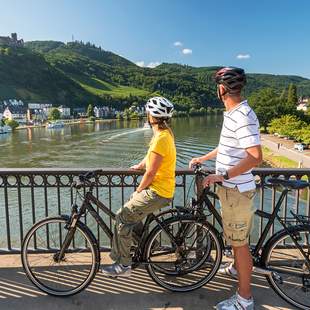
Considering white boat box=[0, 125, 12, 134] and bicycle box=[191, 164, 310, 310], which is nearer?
bicycle box=[191, 164, 310, 310]

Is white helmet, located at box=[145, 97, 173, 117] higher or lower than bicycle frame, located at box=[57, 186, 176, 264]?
higher

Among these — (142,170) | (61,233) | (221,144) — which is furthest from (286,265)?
(61,233)

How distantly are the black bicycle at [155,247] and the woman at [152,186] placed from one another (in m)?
0.14

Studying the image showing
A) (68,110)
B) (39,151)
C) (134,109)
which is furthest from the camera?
(134,109)

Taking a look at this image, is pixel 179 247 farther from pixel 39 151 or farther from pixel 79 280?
pixel 39 151

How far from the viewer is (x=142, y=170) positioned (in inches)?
147

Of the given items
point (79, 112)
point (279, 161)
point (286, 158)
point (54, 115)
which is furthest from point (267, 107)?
point (79, 112)

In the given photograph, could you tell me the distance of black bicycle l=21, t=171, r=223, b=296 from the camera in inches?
128

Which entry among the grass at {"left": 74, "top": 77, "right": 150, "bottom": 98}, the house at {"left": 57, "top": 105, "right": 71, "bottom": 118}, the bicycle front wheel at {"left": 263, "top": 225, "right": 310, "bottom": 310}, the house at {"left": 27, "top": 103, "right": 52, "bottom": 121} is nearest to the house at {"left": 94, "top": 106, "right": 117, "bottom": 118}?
the house at {"left": 57, "top": 105, "right": 71, "bottom": 118}

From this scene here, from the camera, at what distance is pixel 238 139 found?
2646mm

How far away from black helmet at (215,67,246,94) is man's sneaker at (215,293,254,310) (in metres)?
1.71

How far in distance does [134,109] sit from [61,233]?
502ft

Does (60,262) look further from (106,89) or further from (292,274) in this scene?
(106,89)

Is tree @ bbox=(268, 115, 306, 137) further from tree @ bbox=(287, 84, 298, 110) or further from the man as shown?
the man
